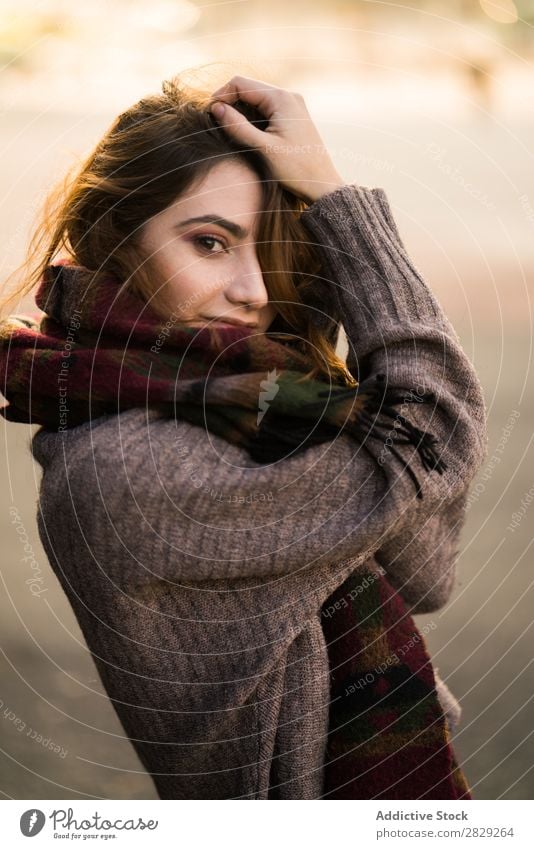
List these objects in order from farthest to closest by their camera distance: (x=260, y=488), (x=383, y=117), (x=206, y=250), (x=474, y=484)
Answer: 1. (x=474, y=484)
2. (x=383, y=117)
3. (x=206, y=250)
4. (x=260, y=488)

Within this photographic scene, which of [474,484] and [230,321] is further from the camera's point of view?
[474,484]

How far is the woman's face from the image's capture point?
82 centimetres

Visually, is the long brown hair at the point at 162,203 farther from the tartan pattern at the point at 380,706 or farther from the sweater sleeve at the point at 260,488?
the tartan pattern at the point at 380,706

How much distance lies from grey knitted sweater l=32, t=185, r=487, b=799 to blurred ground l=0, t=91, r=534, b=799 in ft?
0.81

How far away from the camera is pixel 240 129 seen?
0.82 metres

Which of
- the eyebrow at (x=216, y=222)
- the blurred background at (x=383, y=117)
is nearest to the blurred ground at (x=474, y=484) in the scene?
the blurred background at (x=383, y=117)

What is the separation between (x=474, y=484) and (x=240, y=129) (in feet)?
2.02

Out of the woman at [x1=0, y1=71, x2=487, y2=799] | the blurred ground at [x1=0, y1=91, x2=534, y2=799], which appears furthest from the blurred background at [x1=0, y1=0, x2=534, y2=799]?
the woman at [x1=0, y1=71, x2=487, y2=799]

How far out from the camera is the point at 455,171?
1084 millimetres

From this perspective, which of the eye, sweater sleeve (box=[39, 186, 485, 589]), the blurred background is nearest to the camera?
sweater sleeve (box=[39, 186, 485, 589])

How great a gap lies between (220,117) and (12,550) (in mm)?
699
